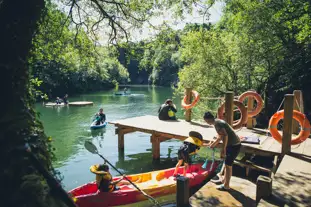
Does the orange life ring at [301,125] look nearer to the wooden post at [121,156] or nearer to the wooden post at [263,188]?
the wooden post at [263,188]

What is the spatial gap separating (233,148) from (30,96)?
3.70 meters

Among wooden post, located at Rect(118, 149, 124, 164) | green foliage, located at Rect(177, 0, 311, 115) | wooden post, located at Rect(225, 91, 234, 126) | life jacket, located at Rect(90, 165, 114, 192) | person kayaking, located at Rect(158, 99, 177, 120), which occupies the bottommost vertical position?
wooden post, located at Rect(118, 149, 124, 164)

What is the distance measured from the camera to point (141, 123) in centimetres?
1122

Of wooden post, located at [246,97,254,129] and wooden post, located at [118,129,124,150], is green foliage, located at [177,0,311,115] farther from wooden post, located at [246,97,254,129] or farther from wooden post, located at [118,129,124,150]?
wooden post, located at [118,129,124,150]

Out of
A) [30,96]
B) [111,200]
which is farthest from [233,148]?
[30,96]

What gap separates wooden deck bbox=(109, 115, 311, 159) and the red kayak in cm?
139

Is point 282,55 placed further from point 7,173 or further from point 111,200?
point 7,173

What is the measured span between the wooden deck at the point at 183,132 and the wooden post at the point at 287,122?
254mm

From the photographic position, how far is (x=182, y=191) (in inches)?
171

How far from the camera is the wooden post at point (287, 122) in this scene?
6332 mm

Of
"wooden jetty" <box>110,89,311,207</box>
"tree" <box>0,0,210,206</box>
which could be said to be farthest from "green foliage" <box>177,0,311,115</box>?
"tree" <box>0,0,210,206</box>

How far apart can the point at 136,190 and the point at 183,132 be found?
348 centimetres

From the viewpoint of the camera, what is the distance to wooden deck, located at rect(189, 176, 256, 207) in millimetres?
4770

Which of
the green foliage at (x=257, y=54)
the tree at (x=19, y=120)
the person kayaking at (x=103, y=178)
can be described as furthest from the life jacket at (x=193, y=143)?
the green foliage at (x=257, y=54)
